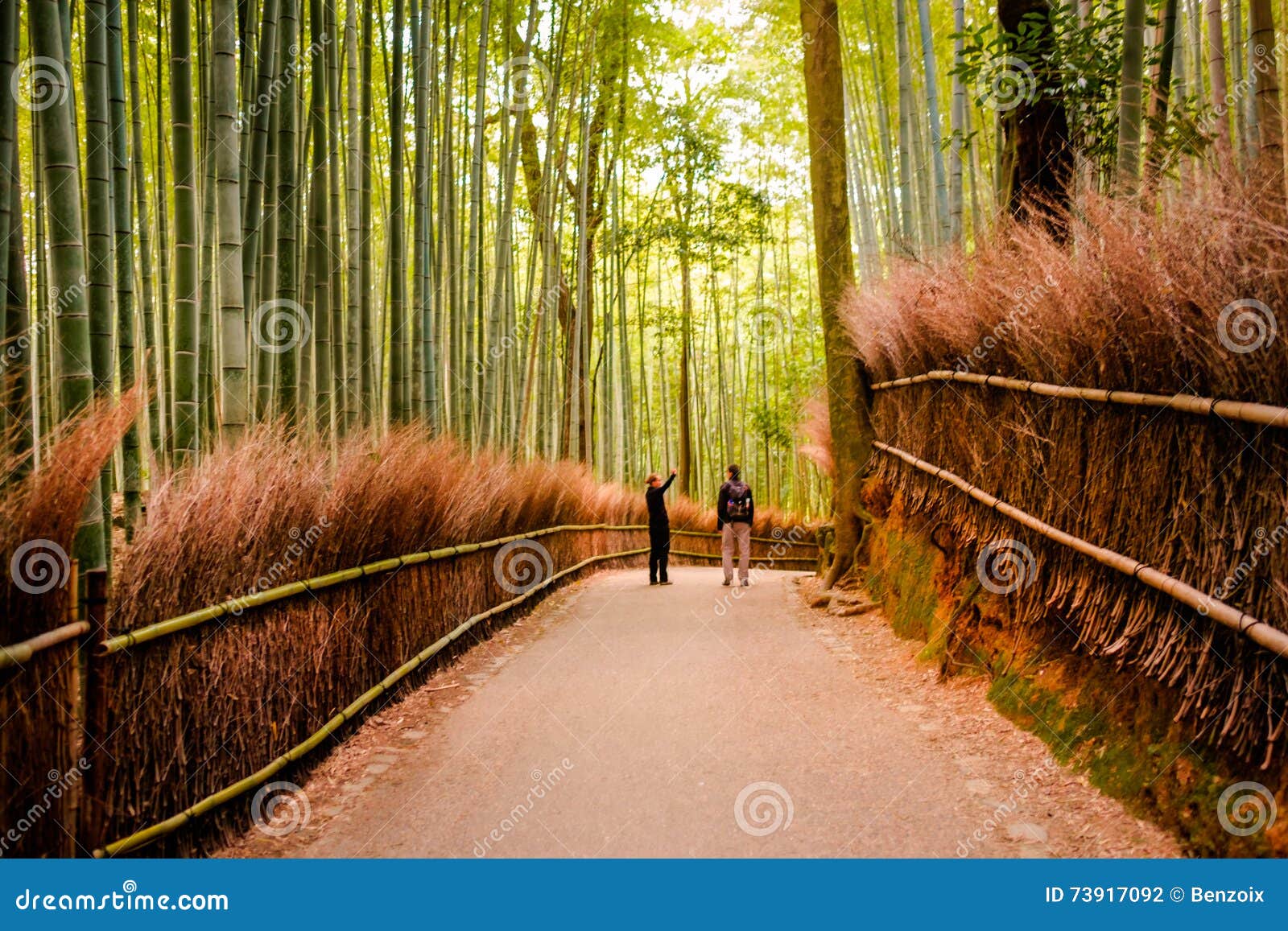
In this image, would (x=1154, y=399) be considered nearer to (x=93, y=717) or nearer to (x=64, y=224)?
(x=93, y=717)

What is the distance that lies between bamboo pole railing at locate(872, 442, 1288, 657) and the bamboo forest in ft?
0.05

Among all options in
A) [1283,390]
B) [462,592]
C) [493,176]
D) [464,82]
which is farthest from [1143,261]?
[493,176]

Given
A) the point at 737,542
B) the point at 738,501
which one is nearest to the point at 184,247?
the point at 738,501

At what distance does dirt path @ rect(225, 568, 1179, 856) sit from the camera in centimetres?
283

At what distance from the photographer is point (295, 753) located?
3.35m
